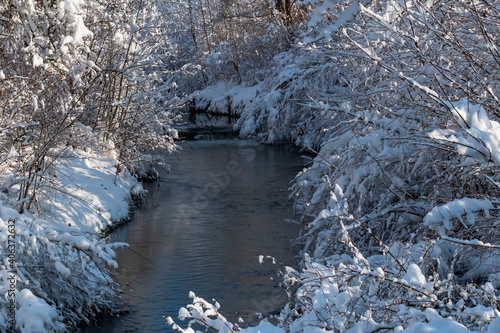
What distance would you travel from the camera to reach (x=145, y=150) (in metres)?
14.2

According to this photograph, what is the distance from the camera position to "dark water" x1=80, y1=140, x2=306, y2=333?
23.0 ft

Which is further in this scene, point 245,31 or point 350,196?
point 245,31

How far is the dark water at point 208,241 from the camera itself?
7.00m

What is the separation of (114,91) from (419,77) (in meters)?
8.74

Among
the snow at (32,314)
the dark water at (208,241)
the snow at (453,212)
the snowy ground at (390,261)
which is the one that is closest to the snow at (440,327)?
the snowy ground at (390,261)

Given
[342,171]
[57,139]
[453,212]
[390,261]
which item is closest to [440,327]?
[453,212]

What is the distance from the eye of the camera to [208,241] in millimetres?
9578

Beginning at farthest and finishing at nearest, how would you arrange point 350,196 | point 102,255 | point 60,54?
point 60,54 < point 350,196 < point 102,255

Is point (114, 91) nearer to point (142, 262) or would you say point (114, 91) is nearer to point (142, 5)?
point (142, 5)

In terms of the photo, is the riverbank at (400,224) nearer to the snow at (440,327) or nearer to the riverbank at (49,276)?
the snow at (440,327)

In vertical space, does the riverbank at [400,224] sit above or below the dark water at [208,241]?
above

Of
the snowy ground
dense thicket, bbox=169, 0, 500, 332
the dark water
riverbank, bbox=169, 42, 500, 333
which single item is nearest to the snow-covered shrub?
the dark water

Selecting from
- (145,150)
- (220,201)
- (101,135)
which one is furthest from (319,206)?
(145,150)

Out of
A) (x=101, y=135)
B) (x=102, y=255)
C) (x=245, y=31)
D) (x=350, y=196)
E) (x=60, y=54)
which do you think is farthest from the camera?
(x=245, y=31)
